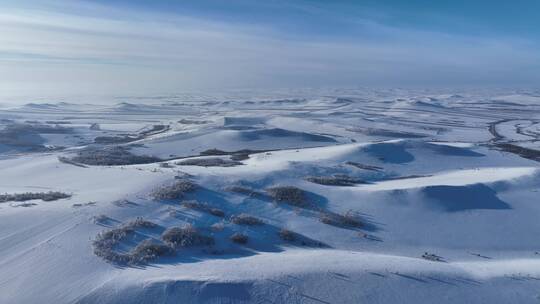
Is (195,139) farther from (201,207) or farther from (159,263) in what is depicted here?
(159,263)

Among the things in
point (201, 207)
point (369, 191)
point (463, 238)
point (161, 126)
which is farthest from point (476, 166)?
point (161, 126)

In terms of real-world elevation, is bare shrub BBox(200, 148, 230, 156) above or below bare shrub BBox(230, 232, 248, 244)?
below

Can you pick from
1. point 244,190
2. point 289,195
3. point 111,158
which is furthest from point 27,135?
point 289,195

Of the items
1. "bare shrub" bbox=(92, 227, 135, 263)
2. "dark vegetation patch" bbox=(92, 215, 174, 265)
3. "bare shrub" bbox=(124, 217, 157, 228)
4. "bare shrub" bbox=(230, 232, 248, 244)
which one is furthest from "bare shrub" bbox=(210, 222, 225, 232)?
"bare shrub" bbox=(92, 227, 135, 263)

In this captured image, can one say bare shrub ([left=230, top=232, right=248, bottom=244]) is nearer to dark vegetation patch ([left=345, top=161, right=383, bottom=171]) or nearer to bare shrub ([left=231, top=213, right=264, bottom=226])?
bare shrub ([left=231, top=213, right=264, bottom=226])

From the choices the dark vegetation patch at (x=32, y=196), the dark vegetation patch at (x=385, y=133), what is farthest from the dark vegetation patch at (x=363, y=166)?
the dark vegetation patch at (x=385, y=133)

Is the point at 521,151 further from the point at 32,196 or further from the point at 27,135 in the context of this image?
the point at 27,135
